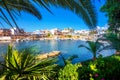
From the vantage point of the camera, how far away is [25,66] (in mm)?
7633

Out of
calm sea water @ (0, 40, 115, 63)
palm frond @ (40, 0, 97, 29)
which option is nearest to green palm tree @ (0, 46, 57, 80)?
calm sea water @ (0, 40, 115, 63)

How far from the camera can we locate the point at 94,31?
3.25m

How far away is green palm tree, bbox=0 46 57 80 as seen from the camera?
7.32 m

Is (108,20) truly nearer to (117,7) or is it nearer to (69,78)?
(117,7)

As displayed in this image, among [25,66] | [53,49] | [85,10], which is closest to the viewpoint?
[85,10]

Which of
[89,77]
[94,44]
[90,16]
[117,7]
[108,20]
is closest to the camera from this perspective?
[90,16]

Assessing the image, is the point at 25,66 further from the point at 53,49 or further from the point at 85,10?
the point at 53,49

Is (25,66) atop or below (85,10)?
below

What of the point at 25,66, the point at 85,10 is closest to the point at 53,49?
the point at 25,66

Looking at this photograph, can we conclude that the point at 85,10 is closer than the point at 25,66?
Yes

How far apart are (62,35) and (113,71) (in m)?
82.7

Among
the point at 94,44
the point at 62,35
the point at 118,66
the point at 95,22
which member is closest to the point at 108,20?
the point at 94,44

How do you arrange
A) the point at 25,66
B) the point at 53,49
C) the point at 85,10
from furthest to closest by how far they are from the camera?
the point at 53,49
the point at 25,66
the point at 85,10

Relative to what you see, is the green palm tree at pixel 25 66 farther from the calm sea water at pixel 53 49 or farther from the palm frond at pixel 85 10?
the palm frond at pixel 85 10
